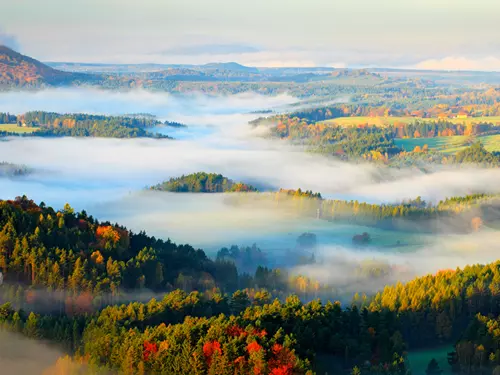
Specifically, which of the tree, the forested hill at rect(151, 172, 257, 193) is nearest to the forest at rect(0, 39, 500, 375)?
the tree

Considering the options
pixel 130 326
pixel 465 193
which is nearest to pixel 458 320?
pixel 130 326

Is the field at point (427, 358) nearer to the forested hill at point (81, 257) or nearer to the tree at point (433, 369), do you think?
the tree at point (433, 369)

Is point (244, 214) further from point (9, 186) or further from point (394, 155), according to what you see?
point (394, 155)

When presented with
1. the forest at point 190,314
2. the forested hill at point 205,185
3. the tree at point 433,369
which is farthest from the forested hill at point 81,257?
the forested hill at point 205,185

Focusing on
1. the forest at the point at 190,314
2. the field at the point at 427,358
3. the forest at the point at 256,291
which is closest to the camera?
the forest at the point at 190,314

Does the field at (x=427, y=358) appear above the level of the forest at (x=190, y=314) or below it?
below

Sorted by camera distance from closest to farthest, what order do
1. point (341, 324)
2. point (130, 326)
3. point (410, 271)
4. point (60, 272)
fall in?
point (130, 326)
point (341, 324)
point (60, 272)
point (410, 271)

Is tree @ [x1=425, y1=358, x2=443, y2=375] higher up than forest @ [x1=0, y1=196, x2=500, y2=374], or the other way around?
forest @ [x1=0, y1=196, x2=500, y2=374]

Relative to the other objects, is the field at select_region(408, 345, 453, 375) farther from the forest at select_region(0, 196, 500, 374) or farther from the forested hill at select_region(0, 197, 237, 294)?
the forested hill at select_region(0, 197, 237, 294)

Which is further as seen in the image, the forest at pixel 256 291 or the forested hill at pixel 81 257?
the forested hill at pixel 81 257

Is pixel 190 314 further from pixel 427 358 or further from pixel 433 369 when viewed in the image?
pixel 427 358

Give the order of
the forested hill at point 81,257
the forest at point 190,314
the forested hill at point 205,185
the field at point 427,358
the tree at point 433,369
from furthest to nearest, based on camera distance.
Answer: the forested hill at point 205,185
the forested hill at point 81,257
the field at point 427,358
the tree at point 433,369
the forest at point 190,314
